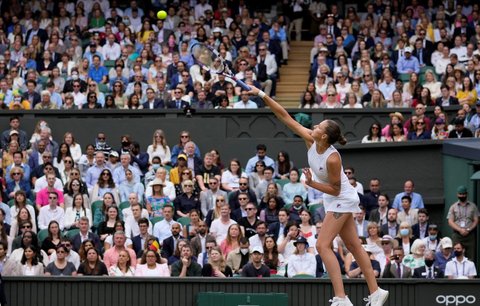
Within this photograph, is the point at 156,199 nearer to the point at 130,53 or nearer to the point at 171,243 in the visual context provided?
the point at 171,243

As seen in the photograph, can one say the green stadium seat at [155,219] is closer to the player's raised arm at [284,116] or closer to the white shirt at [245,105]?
the white shirt at [245,105]

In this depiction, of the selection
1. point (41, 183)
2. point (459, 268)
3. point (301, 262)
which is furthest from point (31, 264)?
point (459, 268)

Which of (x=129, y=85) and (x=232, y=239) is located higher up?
(x=129, y=85)

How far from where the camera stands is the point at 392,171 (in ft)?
76.0

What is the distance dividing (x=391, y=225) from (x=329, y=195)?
7807 mm

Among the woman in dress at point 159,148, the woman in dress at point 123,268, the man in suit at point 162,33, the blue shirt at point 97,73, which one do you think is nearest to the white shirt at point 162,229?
the woman in dress at point 123,268

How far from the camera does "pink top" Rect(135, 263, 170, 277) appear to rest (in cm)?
1745

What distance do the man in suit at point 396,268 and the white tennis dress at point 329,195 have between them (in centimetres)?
556

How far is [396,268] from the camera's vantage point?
59.1ft

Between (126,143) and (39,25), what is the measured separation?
6212 millimetres

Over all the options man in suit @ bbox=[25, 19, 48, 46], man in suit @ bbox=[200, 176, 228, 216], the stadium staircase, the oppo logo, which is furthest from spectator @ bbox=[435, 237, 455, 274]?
man in suit @ bbox=[25, 19, 48, 46]

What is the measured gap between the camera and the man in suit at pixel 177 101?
24.2 m

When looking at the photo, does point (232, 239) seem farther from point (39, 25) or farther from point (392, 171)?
point (39, 25)

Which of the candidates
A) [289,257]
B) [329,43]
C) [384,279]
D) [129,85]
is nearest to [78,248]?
[289,257]
